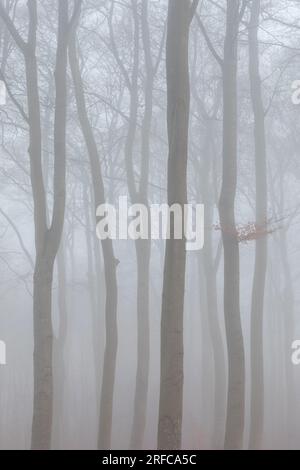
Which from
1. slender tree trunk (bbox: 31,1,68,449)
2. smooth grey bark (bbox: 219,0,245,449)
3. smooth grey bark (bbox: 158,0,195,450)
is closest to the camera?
smooth grey bark (bbox: 158,0,195,450)

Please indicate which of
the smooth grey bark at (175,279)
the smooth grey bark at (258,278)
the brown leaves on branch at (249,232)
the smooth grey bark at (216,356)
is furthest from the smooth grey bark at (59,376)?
the smooth grey bark at (175,279)

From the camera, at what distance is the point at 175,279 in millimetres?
7203

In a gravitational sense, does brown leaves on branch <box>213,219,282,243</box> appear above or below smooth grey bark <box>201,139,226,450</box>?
above

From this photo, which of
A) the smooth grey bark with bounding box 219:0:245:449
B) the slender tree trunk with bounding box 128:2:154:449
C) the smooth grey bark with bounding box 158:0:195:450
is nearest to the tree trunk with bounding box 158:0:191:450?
the smooth grey bark with bounding box 158:0:195:450

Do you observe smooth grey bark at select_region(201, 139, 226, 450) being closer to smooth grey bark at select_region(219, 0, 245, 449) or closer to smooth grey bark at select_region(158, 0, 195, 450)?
smooth grey bark at select_region(219, 0, 245, 449)

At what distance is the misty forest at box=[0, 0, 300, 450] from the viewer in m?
8.76

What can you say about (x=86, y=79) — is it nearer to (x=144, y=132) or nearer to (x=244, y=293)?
(x=144, y=132)

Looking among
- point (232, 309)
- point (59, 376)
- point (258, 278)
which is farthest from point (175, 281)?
point (59, 376)

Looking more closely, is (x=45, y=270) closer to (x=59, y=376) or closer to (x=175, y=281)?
(x=175, y=281)

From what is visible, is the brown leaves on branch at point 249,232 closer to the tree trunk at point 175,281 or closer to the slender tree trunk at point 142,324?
the tree trunk at point 175,281

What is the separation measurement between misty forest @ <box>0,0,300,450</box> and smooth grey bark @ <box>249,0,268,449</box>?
0.09 ft

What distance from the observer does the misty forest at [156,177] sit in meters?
8.76
